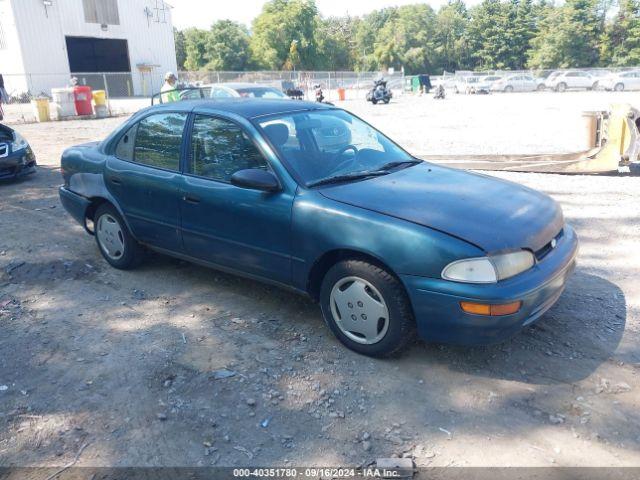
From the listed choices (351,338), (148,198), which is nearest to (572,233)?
(351,338)

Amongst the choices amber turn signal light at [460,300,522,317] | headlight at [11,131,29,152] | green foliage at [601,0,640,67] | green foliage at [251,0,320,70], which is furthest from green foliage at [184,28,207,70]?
amber turn signal light at [460,300,522,317]

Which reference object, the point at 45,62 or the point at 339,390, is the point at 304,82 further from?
the point at 339,390

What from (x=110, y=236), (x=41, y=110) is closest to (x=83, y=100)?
(x=41, y=110)

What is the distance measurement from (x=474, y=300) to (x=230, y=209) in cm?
194

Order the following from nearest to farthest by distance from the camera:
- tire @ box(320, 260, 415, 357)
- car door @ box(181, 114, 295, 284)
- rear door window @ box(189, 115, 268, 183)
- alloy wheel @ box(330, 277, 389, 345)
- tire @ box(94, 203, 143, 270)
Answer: tire @ box(320, 260, 415, 357) → alloy wheel @ box(330, 277, 389, 345) → car door @ box(181, 114, 295, 284) → rear door window @ box(189, 115, 268, 183) → tire @ box(94, 203, 143, 270)

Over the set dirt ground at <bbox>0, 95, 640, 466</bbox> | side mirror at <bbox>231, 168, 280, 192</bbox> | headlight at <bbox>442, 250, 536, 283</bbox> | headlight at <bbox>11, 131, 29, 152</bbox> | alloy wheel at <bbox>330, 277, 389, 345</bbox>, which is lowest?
dirt ground at <bbox>0, 95, 640, 466</bbox>

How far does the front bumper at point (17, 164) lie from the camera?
31.3ft

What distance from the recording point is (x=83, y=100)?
25.1 metres

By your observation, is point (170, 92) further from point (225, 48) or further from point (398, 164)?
point (225, 48)

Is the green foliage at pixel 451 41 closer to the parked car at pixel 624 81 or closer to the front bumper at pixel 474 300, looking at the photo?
the parked car at pixel 624 81

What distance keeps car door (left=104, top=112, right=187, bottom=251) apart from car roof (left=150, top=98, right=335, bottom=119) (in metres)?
0.12

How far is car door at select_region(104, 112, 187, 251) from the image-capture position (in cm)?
459

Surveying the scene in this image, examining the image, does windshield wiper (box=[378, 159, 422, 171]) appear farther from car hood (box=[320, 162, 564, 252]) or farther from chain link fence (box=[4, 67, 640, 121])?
chain link fence (box=[4, 67, 640, 121])

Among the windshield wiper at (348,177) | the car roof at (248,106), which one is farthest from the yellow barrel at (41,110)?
the windshield wiper at (348,177)
